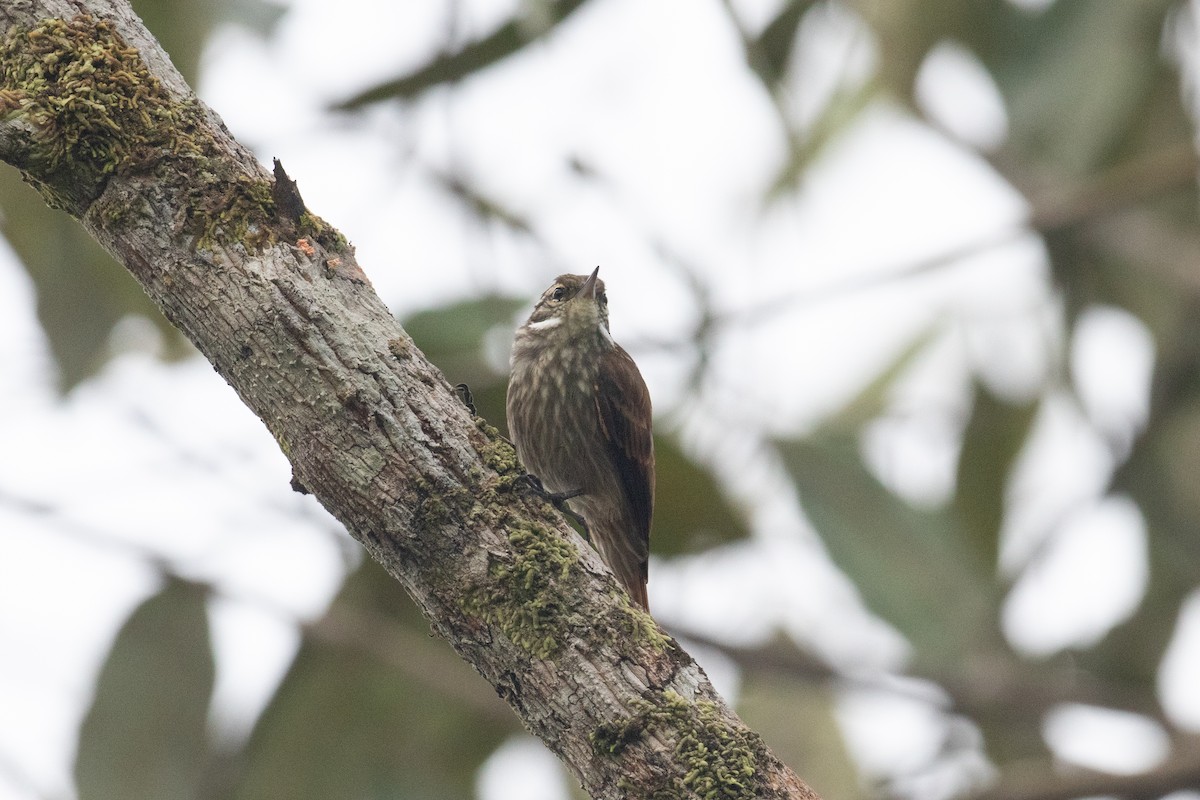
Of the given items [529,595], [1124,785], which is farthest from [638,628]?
[1124,785]

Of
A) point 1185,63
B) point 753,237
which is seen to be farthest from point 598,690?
point 1185,63

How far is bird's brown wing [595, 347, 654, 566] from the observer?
4703mm

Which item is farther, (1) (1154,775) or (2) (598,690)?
(1) (1154,775)

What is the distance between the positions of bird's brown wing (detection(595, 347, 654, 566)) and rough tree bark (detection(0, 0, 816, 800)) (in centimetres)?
223

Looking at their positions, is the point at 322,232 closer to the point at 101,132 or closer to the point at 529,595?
the point at 101,132

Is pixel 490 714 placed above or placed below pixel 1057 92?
below

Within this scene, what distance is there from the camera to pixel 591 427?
472 cm

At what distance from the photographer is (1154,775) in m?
4.07

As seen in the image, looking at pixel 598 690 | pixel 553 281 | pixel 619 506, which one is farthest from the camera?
pixel 553 281

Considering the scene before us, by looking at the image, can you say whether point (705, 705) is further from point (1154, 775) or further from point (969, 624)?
point (969, 624)

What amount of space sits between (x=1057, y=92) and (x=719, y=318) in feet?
6.40

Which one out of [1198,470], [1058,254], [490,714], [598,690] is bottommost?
[598,690]

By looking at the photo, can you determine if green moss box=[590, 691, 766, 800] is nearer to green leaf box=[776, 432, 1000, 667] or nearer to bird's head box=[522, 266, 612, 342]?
bird's head box=[522, 266, 612, 342]

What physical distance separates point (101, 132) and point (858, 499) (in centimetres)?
404
